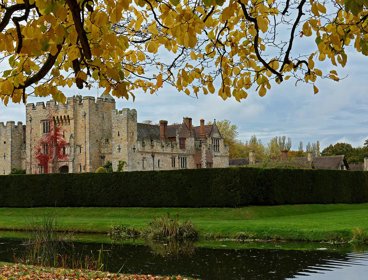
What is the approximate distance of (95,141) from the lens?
62656mm

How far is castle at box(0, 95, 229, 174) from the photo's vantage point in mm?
61125

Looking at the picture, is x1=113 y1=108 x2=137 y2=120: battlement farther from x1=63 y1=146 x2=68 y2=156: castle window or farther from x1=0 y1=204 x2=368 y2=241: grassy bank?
x1=0 y1=204 x2=368 y2=241: grassy bank

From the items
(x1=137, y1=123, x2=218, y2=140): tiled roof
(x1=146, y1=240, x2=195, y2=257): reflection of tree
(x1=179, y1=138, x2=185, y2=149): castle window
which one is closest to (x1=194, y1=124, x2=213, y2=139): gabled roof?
(x1=137, y1=123, x2=218, y2=140): tiled roof

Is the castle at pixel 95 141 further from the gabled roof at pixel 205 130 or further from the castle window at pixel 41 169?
the gabled roof at pixel 205 130

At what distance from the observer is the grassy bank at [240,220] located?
18.9m

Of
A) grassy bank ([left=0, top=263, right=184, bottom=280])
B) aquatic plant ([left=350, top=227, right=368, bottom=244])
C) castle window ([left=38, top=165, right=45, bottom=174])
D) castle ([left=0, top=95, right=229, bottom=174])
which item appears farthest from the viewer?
castle window ([left=38, top=165, right=45, bottom=174])

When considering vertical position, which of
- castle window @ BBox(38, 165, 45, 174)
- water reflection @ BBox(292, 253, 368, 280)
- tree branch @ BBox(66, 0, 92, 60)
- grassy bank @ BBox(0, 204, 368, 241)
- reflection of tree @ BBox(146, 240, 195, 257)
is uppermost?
castle window @ BBox(38, 165, 45, 174)

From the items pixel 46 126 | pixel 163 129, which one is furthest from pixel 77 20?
pixel 46 126

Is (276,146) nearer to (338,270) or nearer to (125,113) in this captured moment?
(125,113)

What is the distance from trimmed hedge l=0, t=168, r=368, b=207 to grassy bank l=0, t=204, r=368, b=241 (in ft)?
2.70

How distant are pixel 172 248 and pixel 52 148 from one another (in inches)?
1920

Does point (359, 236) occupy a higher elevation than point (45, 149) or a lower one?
lower

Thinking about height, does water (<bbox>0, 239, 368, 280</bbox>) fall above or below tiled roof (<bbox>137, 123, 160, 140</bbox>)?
Answer: below

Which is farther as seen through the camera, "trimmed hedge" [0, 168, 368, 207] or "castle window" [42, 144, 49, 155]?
"castle window" [42, 144, 49, 155]
